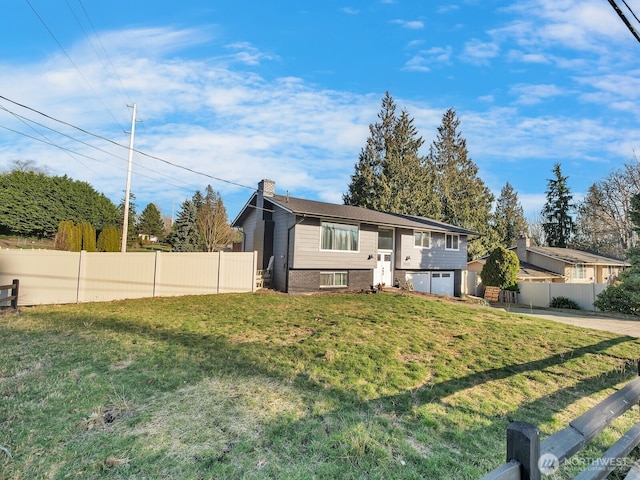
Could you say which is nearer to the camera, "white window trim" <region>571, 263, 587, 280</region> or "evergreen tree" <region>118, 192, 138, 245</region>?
"white window trim" <region>571, 263, 587, 280</region>

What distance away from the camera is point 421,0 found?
7844 millimetres

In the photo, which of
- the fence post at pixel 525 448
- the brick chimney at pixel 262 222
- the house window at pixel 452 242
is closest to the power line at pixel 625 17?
the fence post at pixel 525 448

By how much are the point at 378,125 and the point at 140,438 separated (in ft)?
121

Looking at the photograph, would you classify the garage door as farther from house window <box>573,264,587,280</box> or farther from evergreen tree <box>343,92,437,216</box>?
house window <box>573,264,587,280</box>

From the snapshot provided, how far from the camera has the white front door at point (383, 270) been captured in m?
18.5

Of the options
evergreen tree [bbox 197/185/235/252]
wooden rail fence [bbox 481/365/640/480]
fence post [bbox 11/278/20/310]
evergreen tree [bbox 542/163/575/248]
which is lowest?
fence post [bbox 11/278/20/310]

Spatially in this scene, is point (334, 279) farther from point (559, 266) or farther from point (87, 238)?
point (559, 266)

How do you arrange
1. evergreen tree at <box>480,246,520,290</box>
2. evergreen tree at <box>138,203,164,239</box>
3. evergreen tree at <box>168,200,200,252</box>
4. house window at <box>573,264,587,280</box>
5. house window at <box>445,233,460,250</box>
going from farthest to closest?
evergreen tree at <box>138,203,164,239</box>, evergreen tree at <box>168,200,200,252</box>, house window at <box>573,264,587,280</box>, house window at <box>445,233,460,250</box>, evergreen tree at <box>480,246,520,290</box>

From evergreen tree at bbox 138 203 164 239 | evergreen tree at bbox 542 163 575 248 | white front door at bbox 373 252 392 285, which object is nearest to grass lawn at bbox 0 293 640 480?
white front door at bbox 373 252 392 285

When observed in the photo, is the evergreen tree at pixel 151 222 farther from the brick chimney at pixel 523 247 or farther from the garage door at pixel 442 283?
the brick chimney at pixel 523 247

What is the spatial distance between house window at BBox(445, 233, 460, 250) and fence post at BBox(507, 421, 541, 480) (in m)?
21.5

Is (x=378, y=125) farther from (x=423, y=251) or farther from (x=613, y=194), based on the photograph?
(x=613, y=194)

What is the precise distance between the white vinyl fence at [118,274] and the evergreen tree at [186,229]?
71.7 ft

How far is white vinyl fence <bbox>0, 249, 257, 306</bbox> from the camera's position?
10.4 m
